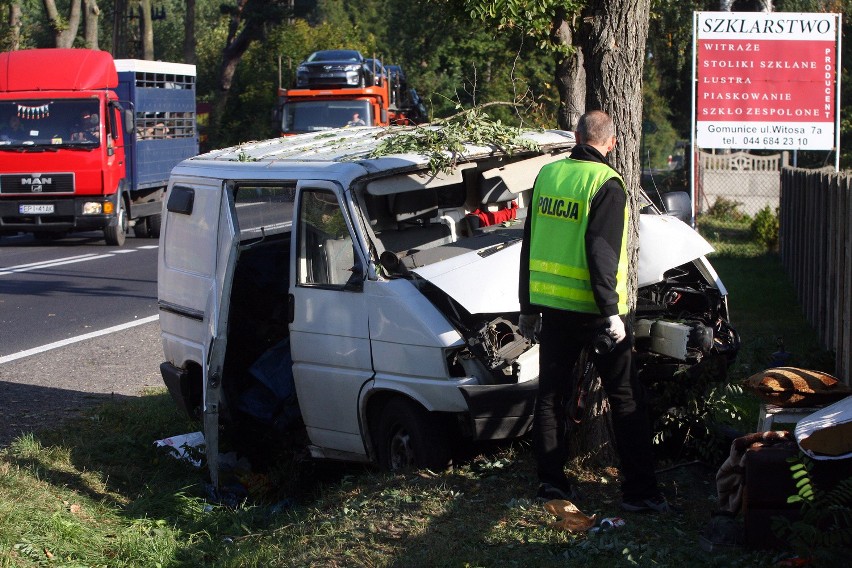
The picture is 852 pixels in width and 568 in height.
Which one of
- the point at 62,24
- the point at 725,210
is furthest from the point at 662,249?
the point at 62,24

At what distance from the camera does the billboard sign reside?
16.6 meters

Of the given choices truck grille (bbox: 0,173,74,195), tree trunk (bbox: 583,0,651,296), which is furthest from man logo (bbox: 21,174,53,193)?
tree trunk (bbox: 583,0,651,296)

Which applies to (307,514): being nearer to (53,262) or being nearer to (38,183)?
(53,262)

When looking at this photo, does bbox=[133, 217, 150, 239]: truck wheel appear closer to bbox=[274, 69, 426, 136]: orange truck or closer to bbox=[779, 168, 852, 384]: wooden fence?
bbox=[274, 69, 426, 136]: orange truck

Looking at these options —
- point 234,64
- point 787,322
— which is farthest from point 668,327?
point 234,64

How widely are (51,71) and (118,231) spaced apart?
10.1ft

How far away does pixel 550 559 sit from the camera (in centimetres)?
439

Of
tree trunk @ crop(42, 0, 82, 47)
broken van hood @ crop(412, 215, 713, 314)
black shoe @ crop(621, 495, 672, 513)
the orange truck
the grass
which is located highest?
tree trunk @ crop(42, 0, 82, 47)

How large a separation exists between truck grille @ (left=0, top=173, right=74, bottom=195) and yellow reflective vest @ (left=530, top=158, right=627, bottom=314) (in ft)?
51.0

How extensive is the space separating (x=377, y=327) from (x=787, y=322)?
20.6ft

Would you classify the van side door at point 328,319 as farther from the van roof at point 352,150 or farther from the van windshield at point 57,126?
the van windshield at point 57,126

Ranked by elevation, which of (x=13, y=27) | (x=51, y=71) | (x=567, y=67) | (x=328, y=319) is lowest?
(x=328, y=319)

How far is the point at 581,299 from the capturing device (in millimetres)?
4867

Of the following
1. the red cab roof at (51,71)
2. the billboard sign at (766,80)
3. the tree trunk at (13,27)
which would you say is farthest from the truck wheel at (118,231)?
the tree trunk at (13,27)
